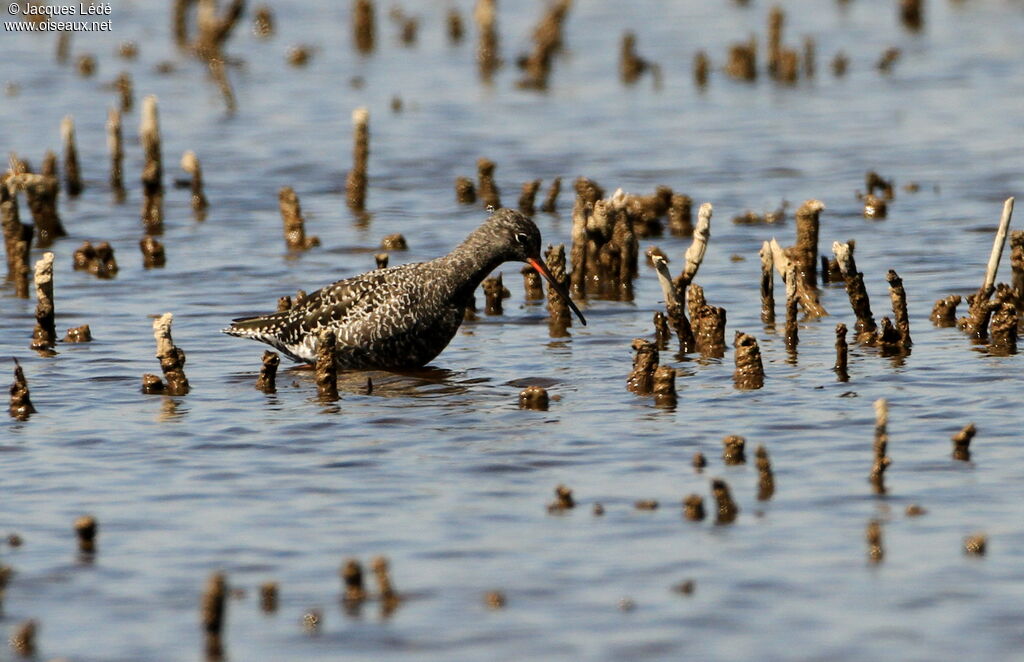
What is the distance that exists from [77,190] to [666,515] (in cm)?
1438

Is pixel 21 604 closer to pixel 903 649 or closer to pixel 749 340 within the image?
pixel 903 649

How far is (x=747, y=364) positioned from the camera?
13.2 m

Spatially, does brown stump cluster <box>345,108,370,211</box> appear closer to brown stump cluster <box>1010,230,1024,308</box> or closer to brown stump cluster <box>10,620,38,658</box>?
brown stump cluster <box>1010,230,1024,308</box>

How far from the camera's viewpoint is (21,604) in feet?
30.1

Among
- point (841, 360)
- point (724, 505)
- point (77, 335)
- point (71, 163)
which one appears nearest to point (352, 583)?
point (724, 505)

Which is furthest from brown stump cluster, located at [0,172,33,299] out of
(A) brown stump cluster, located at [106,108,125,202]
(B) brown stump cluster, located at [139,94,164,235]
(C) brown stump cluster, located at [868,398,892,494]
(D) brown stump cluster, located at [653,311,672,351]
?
(C) brown stump cluster, located at [868,398,892,494]

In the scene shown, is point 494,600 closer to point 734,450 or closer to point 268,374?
point 734,450

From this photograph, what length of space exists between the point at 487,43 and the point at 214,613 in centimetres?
2491

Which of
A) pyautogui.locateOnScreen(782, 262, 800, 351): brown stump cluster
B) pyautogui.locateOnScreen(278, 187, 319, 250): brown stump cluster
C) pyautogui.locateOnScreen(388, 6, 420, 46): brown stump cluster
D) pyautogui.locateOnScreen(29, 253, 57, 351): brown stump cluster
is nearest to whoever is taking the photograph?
pyautogui.locateOnScreen(782, 262, 800, 351): brown stump cluster

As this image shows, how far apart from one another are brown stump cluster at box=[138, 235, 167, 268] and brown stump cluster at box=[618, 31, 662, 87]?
516 inches

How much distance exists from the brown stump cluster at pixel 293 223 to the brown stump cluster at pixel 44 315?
440cm

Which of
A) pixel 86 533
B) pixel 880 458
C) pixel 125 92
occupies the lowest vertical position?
pixel 86 533

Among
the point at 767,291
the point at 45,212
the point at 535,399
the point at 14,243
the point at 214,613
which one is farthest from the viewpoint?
the point at 45,212

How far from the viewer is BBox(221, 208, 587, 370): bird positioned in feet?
46.0
